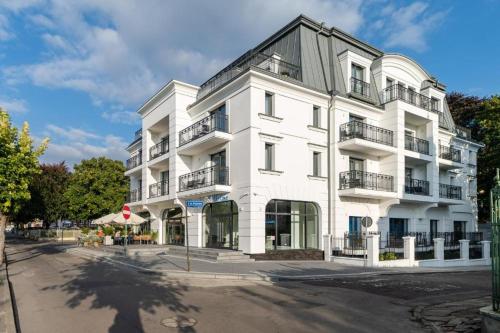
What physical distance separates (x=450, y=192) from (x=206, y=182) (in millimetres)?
18029

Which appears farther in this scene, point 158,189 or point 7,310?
point 158,189

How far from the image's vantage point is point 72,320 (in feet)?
25.2

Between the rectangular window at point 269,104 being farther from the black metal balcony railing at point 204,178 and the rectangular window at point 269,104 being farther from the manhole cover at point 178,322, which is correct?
the manhole cover at point 178,322

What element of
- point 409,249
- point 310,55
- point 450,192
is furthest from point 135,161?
point 450,192

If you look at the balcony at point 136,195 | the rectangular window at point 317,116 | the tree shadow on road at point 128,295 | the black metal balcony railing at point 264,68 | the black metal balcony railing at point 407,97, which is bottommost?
the tree shadow on road at point 128,295

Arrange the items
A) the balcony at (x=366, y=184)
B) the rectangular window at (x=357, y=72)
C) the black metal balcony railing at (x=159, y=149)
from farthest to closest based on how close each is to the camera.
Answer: the black metal balcony railing at (x=159, y=149)
the rectangular window at (x=357, y=72)
the balcony at (x=366, y=184)

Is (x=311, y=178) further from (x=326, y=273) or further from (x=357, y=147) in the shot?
(x=326, y=273)

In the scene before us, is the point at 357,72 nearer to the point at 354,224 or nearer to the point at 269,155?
the point at 269,155

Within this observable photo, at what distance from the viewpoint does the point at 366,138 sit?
883 inches

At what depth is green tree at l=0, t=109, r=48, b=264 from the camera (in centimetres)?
1584

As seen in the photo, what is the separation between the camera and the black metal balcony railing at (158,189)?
27133 mm

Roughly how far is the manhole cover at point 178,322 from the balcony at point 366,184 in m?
15.3

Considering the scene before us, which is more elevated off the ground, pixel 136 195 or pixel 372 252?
pixel 136 195

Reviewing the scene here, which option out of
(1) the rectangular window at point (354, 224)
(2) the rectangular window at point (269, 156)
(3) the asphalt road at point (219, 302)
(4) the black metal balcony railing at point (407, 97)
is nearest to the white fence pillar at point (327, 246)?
(1) the rectangular window at point (354, 224)
